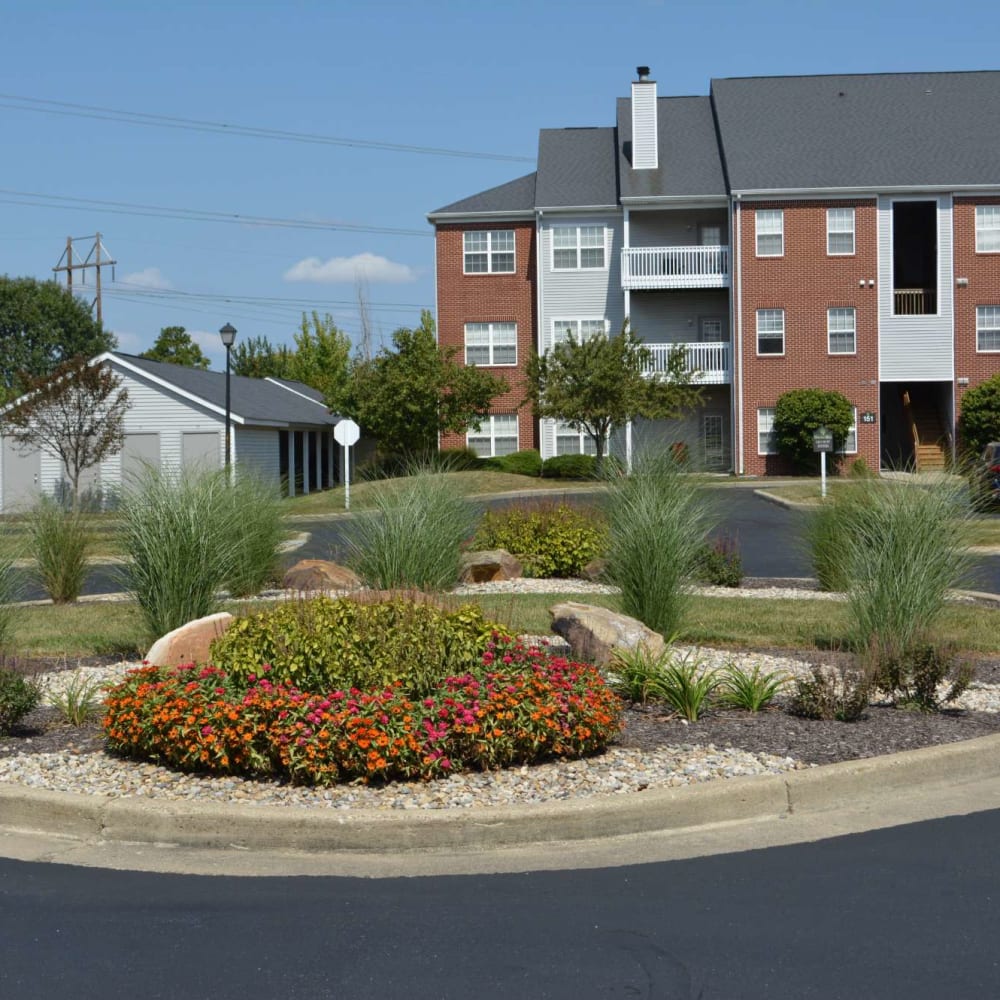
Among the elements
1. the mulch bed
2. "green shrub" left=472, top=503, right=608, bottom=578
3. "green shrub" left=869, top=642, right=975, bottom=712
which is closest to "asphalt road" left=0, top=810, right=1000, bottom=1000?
the mulch bed

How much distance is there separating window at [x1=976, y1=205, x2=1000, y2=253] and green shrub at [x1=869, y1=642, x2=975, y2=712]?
115 ft

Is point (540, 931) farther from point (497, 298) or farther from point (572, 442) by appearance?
point (497, 298)

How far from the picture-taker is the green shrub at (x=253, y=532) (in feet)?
35.8

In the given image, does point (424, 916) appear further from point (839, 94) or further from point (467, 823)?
point (839, 94)

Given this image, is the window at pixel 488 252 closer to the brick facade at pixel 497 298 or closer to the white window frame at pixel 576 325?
the brick facade at pixel 497 298

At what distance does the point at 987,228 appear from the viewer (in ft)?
131

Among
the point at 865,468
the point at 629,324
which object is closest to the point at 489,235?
the point at 629,324

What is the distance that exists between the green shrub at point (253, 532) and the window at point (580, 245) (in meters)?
29.9

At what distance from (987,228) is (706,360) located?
9557mm

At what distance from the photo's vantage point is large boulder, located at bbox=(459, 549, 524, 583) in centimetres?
1467

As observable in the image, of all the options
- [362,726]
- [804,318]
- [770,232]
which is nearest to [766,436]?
[804,318]

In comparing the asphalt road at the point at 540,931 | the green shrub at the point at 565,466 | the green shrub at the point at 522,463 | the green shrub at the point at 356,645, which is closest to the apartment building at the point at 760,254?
the green shrub at the point at 565,466

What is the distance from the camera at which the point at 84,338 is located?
2827 inches

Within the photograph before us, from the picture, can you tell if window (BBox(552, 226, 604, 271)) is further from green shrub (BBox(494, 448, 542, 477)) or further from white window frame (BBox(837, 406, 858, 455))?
white window frame (BBox(837, 406, 858, 455))
